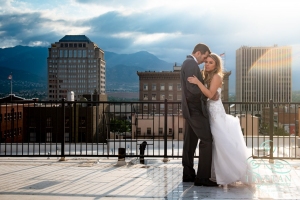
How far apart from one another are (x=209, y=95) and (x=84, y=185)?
1985 millimetres

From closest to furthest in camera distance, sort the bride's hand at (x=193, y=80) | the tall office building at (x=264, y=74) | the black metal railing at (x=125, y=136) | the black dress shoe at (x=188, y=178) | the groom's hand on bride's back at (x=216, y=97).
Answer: the bride's hand at (x=193, y=80) < the groom's hand on bride's back at (x=216, y=97) < the black dress shoe at (x=188, y=178) < the black metal railing at (x=125, y=136) < the tall office building at (x=264, y=74)

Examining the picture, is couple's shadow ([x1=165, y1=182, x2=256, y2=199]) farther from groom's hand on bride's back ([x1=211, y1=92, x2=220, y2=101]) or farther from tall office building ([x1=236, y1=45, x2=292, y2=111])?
tall office building ([x1=236, y1=45, x2=292, y2=111])

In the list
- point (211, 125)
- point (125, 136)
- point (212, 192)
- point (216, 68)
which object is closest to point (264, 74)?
point (125, 136)

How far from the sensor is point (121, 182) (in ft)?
15.7

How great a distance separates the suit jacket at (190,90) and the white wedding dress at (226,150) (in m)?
0.14

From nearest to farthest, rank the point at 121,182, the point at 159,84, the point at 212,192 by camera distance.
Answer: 1. the point at 212,192
2. the point at 121,182
3. the point at 159,84

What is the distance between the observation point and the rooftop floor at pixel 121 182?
416 centimetres

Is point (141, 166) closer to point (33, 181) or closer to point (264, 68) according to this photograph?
point (33, 181)

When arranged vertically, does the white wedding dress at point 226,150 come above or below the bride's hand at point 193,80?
below

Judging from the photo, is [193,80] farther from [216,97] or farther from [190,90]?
[216,97]

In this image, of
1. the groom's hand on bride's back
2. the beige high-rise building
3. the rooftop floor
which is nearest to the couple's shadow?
the rooftop floor

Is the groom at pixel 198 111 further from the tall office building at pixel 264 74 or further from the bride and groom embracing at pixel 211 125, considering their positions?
the tall office building at pixel 264 74

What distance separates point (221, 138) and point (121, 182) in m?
1.45

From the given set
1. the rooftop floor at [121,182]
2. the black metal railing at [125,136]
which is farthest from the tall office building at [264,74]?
the rooftop floor at [121,182]
